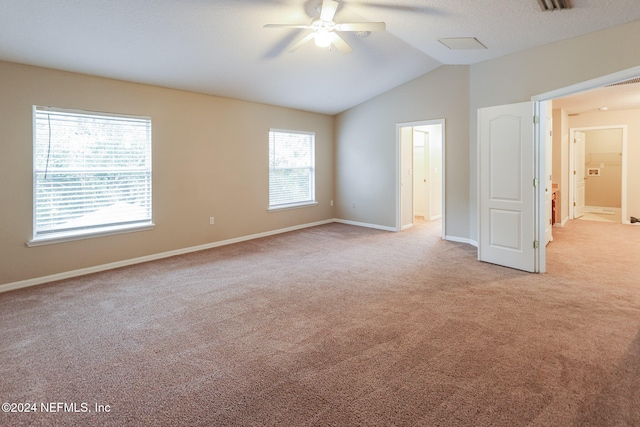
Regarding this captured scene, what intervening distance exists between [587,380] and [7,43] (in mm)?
5540

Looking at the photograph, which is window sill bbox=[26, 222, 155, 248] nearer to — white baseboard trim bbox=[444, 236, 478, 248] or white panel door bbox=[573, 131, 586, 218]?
white baseboard trim bbox=[444, 236, 478, 248]

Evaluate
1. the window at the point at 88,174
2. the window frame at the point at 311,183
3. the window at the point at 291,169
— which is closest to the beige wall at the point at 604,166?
the window frame at the point at 311,183

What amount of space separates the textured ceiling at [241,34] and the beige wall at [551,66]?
0.39ft

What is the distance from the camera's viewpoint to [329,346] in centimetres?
261

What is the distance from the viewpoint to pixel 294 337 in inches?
108

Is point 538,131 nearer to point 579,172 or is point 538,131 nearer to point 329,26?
point 329,26

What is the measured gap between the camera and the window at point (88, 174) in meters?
4.12

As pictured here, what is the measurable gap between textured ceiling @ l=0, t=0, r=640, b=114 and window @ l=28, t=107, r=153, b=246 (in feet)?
2.16

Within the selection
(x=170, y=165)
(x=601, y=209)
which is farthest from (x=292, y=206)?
(x=601, y=209)

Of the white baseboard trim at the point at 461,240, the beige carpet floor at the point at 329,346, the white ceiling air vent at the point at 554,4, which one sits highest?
the white ceiling air vent at the point at 554,4

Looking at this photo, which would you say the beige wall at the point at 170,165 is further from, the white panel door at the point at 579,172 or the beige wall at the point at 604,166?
the beige wall at the point at 604,166

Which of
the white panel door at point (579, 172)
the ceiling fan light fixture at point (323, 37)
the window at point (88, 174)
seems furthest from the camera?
the white panel door at point (579, 172)

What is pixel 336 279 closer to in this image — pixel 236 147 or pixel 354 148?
pixel 236 147

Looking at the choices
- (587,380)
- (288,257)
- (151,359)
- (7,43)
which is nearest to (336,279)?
(288,257)
